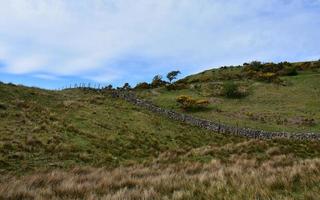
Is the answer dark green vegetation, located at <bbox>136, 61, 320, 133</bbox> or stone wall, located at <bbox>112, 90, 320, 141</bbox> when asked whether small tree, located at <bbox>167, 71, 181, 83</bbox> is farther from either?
stone wall, located at <bbox>112, 90, 320, 141</bbox>

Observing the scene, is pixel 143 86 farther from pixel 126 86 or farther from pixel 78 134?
pixel 78 134

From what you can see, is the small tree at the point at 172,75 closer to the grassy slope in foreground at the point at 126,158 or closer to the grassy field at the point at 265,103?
the grassy field at the point at 265,103

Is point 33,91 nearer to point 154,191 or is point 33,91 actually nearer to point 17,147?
point 17,147

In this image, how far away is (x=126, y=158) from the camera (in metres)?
24.3

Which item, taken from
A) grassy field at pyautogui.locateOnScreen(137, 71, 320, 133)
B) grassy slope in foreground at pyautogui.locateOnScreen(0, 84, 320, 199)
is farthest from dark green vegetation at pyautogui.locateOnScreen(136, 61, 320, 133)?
grassy slope in foreground at pyautogui.locateOnScreen(0, 84, 320, 199)

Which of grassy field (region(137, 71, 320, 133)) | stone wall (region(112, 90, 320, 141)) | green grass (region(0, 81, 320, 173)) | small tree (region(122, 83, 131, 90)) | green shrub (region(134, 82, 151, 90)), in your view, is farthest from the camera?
green shrub (region(134, 82, 151, 90))

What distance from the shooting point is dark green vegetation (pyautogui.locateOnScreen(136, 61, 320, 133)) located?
156 ft

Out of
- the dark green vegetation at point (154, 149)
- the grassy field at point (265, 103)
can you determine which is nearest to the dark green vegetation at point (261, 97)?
the grassy field at point (265, 103)

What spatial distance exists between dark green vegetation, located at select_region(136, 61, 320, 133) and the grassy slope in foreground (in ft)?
32.4

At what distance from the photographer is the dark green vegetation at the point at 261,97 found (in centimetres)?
4756

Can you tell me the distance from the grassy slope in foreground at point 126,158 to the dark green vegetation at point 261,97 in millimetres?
9870

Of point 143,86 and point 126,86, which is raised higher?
point 126,86

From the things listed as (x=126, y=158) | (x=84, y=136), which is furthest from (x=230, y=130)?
(x=126, y=158)

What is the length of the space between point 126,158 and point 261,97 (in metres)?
42.0
